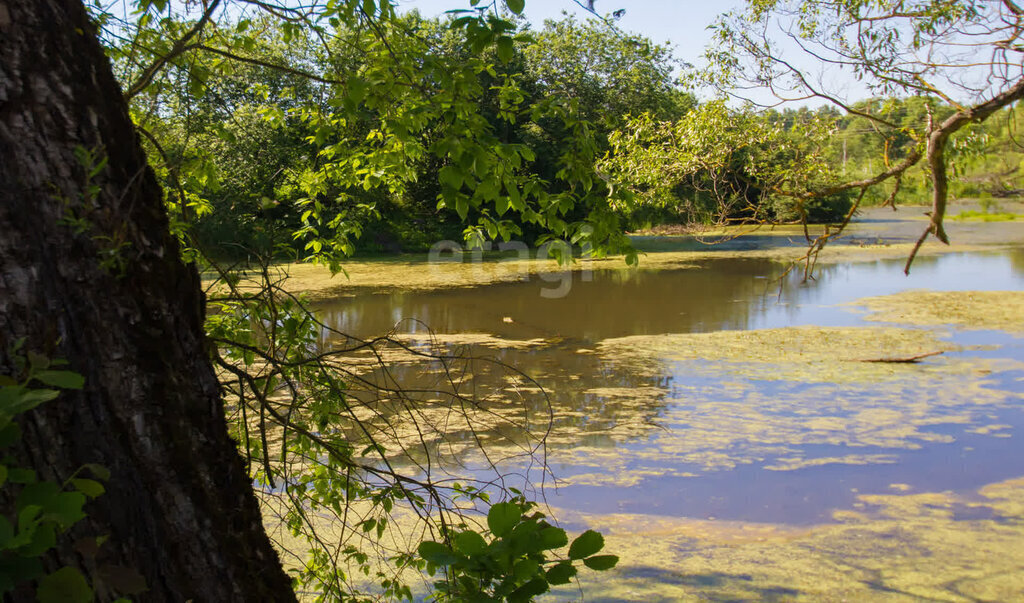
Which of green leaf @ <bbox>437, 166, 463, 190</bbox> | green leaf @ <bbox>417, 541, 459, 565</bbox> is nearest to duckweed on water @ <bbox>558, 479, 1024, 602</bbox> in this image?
green leaf @ <bbox>437, 166, 463, 190</bbox>

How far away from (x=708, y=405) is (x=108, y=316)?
14.4 ft

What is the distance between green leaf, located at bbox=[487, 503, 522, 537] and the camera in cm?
71

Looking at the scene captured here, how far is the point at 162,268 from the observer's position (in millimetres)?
894

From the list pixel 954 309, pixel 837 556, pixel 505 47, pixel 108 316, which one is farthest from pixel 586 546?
pixel 954 309

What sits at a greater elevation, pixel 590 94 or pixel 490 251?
pixel 590 94

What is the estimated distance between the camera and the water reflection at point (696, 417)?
3.62 metres

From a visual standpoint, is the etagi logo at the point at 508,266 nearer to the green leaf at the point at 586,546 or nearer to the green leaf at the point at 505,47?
the green leaf at the point at 505,47

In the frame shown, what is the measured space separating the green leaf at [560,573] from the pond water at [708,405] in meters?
0.65

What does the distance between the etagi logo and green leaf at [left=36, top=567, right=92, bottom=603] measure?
8.23 metres

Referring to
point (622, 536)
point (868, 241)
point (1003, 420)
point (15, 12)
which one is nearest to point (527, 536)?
point (15, 12)

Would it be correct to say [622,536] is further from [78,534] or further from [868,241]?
[868,241]

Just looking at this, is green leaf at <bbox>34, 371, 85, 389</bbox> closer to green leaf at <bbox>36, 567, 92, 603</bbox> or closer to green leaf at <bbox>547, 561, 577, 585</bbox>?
green leaf at <bbox>36, 567, 92, 603</bbox>

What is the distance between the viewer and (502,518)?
711mm

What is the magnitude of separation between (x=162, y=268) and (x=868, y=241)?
53.2 ft
